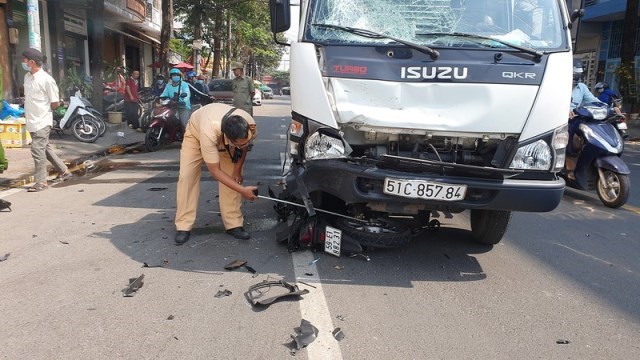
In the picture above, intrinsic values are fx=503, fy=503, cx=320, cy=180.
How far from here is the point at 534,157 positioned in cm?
355

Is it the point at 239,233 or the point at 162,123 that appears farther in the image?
the point at 162,123

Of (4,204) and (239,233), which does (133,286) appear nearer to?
(239,233)

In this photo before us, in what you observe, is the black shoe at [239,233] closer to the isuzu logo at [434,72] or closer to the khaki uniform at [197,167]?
the khaki uniform at [197,167]

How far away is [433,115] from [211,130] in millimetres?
1845

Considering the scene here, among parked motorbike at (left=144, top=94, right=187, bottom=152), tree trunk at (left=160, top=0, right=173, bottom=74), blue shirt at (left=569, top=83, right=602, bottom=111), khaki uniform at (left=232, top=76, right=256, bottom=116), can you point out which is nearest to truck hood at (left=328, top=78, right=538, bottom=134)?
blue shirt at (left=569, top=83, right=602, bottom=111)

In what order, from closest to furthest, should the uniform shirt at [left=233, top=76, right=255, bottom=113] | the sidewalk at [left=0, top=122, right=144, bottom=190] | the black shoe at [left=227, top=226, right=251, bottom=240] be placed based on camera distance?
the black shoe at [left=227, top=226, right=251, bottom=240] < the sidewalk at [left=0, top=122, right=144, bottom=190] < the uniform shirt at [left=233, top=76, right=255, bottom=113]

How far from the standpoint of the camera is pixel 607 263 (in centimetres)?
433

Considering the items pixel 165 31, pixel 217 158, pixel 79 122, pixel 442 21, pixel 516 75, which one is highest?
pixel 165 31

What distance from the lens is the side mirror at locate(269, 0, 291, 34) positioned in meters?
4.15

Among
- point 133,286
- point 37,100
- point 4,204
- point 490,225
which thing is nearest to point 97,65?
point 37,100

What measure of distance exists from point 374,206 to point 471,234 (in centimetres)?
161

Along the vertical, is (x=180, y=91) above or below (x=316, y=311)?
above

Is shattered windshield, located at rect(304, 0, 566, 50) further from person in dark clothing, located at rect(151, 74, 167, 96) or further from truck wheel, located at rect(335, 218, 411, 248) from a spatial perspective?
person in dark clothing, located at rect(151, 74, 167, 96)

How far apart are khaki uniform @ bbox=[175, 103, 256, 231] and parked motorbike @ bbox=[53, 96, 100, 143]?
7422 mm
